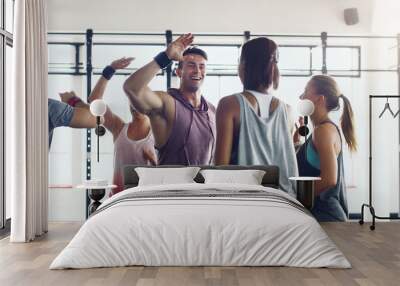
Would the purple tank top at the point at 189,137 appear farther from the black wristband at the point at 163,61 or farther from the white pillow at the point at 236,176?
the white pillow at the point at 236,176

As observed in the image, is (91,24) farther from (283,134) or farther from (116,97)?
(283,134)

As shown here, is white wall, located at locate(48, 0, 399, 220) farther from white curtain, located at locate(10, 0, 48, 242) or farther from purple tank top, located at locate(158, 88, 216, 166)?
white curtain, located at locate(10, 0, 48, 242)

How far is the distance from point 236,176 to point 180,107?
1.26m

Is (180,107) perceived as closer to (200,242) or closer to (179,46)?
(179,46)

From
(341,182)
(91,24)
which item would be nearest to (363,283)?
(341,182)

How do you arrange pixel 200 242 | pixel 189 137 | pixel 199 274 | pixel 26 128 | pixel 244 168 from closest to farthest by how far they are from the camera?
pixel 199 274 → pixel 200 242 → pixel 26 128 → pixel 244 168 → pixel 189 137

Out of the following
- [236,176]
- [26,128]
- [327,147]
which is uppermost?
[26,128]

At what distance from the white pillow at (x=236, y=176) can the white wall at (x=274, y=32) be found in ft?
3.68

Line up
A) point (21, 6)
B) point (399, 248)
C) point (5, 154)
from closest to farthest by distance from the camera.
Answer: point (399, 248)
point (21, 6)
point (5, 154)

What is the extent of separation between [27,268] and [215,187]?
202cm

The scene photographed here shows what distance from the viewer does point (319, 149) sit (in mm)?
7262

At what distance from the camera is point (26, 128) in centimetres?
586

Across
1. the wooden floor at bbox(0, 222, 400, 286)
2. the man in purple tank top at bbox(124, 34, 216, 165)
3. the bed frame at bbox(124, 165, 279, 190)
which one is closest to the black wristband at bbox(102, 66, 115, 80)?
the man in purple tank top at bbox(124, 34, 216, 165)

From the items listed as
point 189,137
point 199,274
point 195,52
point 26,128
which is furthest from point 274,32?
point 199,274
